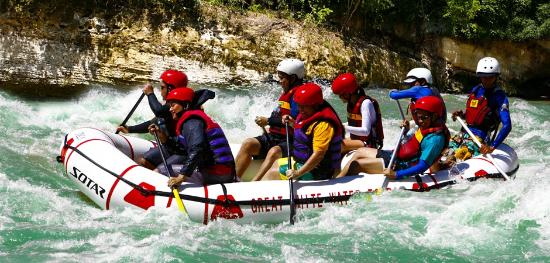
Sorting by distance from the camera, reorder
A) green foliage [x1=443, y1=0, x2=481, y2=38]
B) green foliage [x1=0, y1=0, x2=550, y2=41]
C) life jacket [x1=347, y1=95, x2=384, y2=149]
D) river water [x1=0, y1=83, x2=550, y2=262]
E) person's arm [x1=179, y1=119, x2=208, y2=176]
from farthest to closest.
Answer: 1. green foliage [x1=443, y1=0, x2=481, y2=38]
2. green foliage [x1=0, y1=0, x2=550, y2=41]
3. life jacket [x1=347, y1=95, x2=384, y2=149]
4. person's arm [x1=179, y1=119, x2=208, y2=176]
5. river water [x1=0, y1=83, x2=550, y2=262]

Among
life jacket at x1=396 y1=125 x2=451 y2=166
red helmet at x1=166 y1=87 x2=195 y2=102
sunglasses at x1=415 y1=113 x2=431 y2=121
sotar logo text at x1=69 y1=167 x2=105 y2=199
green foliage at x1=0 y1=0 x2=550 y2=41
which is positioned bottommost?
sotar logo text at x1=69 y1=167 x2=105 y2=199

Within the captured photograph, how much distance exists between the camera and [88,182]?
6.13 m

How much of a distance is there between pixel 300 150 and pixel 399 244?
4.08 ft

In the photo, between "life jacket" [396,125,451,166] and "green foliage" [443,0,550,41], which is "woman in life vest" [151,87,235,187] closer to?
"life jacket" [396,125,451,166]

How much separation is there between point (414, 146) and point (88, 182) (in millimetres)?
3053

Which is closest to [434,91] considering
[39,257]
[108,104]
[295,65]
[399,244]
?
[295,65]

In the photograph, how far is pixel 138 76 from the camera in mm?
12102

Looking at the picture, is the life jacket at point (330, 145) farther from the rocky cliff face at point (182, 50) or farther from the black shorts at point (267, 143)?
the rocky cliff face at point (182, 50)

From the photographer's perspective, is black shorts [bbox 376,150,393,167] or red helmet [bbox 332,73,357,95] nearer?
black shorts [bbox 376,150,393,167]

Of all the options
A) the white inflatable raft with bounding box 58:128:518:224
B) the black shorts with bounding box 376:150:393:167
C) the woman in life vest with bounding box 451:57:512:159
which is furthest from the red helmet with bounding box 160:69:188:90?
the woman in life vest with bounding box 451:57:512:159

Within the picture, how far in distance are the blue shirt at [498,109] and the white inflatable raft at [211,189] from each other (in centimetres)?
68

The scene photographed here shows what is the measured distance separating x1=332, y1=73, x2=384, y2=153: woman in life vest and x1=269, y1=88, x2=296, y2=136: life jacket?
453 millimetres

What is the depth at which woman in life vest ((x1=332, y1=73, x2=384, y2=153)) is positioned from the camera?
657 cm

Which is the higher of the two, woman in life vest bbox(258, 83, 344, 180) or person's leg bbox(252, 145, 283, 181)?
woman in life vest bbox(258, 83, 344, 180)
